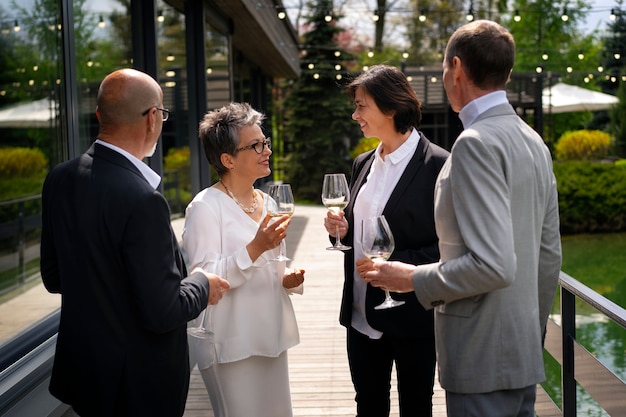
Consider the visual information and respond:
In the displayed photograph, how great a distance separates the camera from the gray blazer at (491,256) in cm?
192

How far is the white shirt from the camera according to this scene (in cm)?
291

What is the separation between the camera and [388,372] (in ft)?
9.87

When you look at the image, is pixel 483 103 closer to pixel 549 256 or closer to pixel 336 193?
pixel 549 256

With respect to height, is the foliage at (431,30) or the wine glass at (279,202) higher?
the foliage at (431,30)

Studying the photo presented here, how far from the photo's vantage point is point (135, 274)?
6.46ft

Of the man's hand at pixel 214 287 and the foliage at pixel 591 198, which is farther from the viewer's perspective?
the foliage at pixel 591 198

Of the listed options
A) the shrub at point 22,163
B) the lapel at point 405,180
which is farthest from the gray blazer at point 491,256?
the shrub at point 22,163

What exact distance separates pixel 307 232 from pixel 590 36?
27062 mm

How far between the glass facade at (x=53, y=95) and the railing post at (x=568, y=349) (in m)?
2.29

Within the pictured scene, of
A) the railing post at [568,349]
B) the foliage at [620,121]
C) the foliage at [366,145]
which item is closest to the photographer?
the railing post at [568,349]

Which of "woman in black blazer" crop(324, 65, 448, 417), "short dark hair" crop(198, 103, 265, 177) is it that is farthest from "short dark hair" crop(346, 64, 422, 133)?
"short dark hair" crop(198, 103, 265, 177)

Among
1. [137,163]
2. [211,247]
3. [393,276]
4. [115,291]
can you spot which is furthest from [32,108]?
[393,276]

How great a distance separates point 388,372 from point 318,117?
21.8 m

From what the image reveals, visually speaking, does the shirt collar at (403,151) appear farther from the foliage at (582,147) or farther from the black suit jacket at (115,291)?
the foliage at (582,147)
